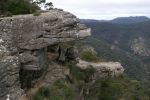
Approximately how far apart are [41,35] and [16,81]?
15.0 ft

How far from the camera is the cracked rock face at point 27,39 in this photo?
3000cm

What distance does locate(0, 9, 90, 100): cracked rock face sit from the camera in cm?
3000

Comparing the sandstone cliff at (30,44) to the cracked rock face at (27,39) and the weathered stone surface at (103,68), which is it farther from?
the weathered stone surface at (103,68)

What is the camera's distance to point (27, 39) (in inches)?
1278

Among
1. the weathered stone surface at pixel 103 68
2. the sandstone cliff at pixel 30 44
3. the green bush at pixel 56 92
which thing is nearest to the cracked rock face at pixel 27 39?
the sandstone cliff at pixel 30 44

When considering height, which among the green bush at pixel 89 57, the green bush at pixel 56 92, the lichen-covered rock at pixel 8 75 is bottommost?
the green bush at pixel 56 92

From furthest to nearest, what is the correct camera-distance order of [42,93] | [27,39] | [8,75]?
[42,93]
[27,39]
[8,75]

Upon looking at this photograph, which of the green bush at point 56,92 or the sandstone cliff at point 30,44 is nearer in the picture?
the sandstone cliff at point 30,44

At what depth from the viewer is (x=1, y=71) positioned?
96.9 feet

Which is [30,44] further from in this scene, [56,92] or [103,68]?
[103,68]

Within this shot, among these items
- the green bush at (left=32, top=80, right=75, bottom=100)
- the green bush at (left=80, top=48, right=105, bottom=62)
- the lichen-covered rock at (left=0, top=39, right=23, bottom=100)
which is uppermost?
the lichen-covered rock at (left=0, top=39, right=23, bottom=100)

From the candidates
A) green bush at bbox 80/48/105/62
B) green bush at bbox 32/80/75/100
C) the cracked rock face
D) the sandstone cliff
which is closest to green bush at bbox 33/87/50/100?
green bush at bbox 32/80/75/100

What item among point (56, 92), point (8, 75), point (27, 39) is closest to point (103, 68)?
point (56, 92)

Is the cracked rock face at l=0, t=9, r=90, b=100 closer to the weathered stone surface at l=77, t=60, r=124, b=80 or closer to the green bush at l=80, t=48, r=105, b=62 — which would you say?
the weathered stone surface at l=77, t=60, r=124, b=80
